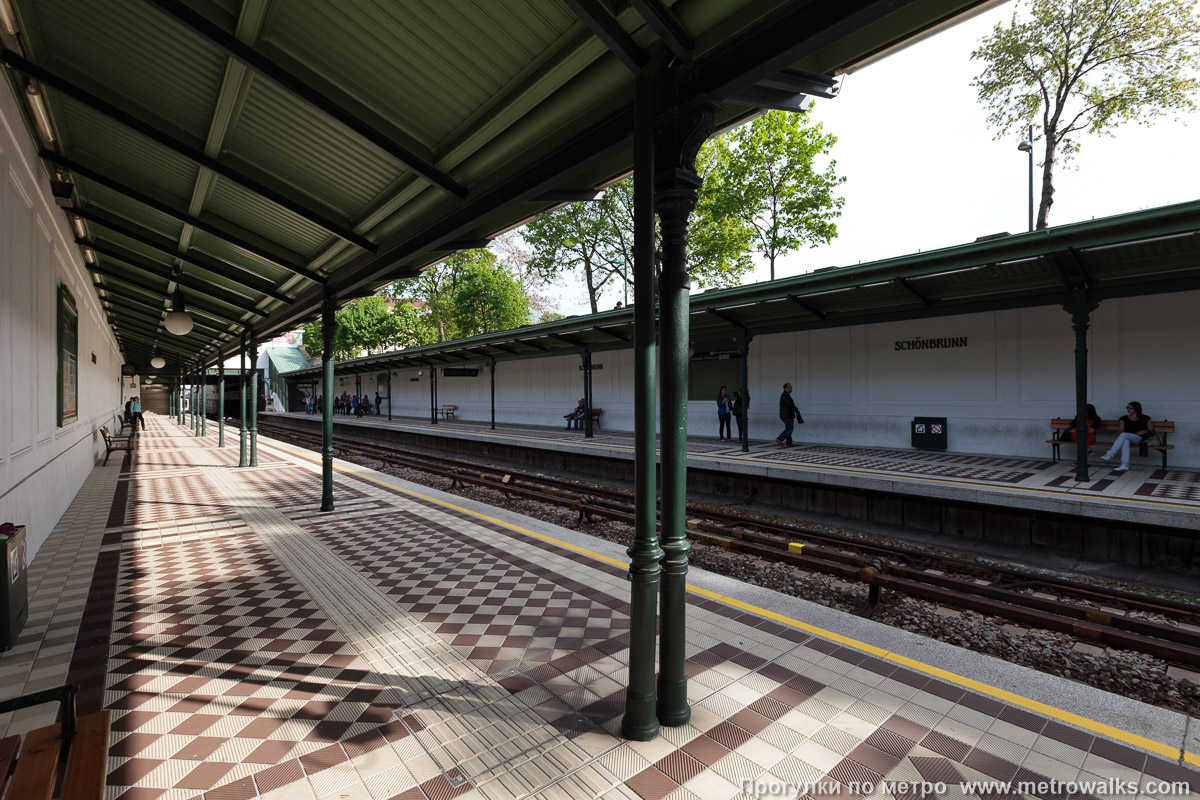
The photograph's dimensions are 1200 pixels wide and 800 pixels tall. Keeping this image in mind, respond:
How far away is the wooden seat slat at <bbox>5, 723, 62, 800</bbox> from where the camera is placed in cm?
182

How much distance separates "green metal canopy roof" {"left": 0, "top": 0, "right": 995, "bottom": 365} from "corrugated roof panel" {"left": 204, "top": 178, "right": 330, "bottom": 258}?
4 cm

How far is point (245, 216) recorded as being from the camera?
6.04m

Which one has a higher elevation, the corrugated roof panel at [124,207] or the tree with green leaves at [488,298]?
the tree with green leaves at [488,298]

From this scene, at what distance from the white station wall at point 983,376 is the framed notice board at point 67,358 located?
1387 cm

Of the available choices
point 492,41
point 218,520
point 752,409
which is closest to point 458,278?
point 752,409

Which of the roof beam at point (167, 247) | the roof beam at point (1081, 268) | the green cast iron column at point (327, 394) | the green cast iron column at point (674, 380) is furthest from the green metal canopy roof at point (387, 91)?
the roof beam at point (1081, 268)

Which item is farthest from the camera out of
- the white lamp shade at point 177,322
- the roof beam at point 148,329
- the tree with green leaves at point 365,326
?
the tree with green leaves at point 365,326

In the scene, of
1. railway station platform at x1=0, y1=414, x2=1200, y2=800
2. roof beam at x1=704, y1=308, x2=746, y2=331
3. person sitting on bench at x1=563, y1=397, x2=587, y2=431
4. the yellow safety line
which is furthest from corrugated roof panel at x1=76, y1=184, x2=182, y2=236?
person sitting on bench at x1=563, y1=397, x2=587, y2=431

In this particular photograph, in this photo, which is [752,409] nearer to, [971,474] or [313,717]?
[971,474]

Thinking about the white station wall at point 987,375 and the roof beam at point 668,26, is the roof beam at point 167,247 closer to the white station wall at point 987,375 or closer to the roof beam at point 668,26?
the roof beam at point 668,26

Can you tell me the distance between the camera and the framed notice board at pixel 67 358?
7266 mm

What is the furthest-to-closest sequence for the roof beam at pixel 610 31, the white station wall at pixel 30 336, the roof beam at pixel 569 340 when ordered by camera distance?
the roof beam at pixel 569 340, the white station wall at pixel 30 336, the roof beam at pixel 610 31

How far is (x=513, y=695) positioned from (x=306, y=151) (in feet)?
14.9

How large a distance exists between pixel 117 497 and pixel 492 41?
36.2 feet
